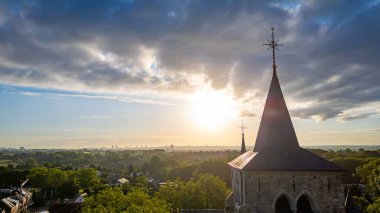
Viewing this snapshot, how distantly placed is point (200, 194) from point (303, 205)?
3399 centimetres

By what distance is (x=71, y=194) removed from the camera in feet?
288

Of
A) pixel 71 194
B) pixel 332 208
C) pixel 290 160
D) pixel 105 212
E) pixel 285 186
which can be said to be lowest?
pixel 71 194

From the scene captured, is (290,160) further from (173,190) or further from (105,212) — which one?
(173,190)

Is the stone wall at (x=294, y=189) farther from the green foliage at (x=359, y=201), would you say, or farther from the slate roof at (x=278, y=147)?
the green foliage at (x=359, y=201)

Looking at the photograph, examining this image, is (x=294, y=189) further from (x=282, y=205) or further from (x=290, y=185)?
(x=282, y=205)

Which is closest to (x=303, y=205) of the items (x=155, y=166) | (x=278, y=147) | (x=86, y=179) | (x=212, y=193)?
(x=278, y=147)

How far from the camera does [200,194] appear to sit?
5150 cm

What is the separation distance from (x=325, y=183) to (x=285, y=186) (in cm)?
218

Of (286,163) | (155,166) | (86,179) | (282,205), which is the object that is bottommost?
(86,179)

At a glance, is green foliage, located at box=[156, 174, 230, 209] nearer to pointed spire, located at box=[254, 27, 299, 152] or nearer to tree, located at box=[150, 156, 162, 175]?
pointed spire, located at box=[254, 27, 299, 152]

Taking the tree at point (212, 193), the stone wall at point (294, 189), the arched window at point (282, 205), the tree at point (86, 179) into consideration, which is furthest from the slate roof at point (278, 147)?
the tree at point (86, 179)

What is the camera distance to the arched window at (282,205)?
18.7 m

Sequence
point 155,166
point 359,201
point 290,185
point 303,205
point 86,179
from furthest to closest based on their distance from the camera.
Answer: point 155,166 → point 86,179 → point 359,201 → point 303,205 → point 290,185

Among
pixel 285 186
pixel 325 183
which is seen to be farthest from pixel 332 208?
pixel 285 186
